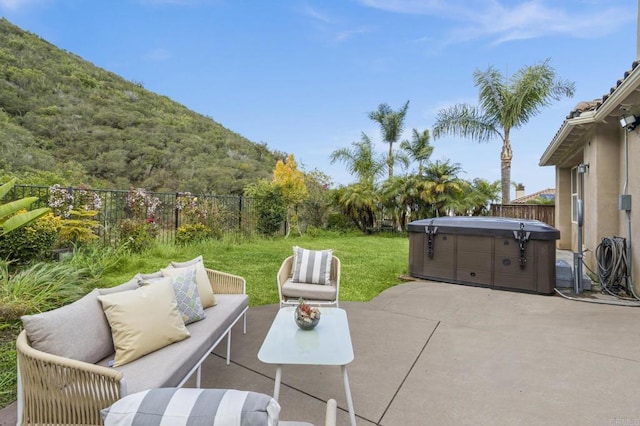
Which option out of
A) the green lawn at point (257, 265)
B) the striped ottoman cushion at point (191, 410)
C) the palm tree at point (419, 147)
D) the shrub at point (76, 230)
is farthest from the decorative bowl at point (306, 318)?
the palm tree at point (419, 147)

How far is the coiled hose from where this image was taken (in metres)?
5.12

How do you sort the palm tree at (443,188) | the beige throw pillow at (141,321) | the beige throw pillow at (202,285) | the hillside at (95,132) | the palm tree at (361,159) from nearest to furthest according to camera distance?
the beige throw pillow at (141,321) < the beige throw pillow at (202,285) < the palm tree at (443,188) < the hillside at (95,132) < the palm tree at (361,159)

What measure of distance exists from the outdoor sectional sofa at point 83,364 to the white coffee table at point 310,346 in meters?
0.54

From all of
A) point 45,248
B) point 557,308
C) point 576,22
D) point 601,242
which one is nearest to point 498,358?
point 557,308

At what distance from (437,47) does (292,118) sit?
9.48 meters

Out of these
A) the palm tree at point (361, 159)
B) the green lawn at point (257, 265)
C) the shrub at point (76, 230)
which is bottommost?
the green lawn at point (257, 265)

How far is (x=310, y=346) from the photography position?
2.39 m

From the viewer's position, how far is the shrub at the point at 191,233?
29.8 ft

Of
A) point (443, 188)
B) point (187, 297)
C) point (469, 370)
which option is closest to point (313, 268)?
point (187, 297)

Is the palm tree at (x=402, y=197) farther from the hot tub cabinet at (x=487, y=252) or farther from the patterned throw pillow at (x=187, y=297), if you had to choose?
the patterned throw pillow at (x=187, y=297)

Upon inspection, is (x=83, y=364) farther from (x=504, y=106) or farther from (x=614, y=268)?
(x=504, y=106)

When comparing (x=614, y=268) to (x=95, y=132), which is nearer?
(x=614, y=268)

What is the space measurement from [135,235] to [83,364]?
6.67 meters

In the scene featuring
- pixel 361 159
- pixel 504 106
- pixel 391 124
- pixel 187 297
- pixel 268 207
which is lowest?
pixel 187 297
